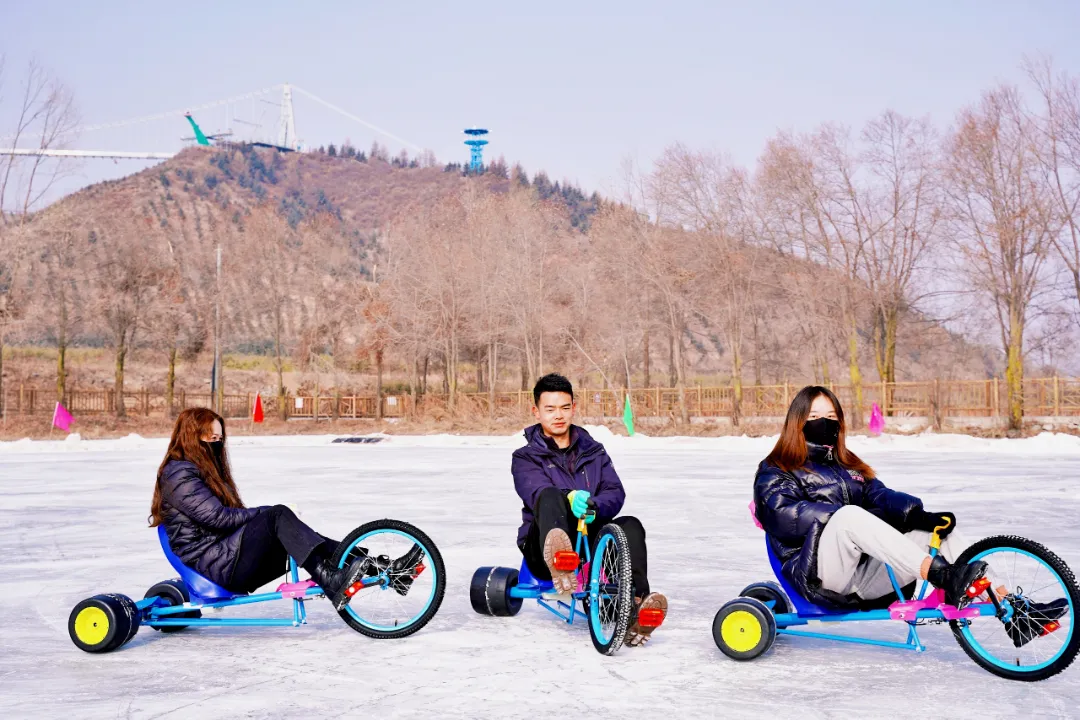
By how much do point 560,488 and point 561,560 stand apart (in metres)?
0.49

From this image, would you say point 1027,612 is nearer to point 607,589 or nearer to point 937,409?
point 607,589

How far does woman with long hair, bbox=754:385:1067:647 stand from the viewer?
4.59 metres

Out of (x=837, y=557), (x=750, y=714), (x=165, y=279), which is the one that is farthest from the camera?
(x=165, y=279)

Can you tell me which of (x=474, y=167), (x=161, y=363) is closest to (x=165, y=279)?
(x=161, y=363)

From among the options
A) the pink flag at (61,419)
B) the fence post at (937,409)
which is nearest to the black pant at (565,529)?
the pink flag at (61,419)

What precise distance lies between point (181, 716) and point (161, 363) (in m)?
80.8

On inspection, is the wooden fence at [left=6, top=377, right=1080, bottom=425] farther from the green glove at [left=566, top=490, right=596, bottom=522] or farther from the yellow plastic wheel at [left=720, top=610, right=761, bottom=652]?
the green glove at [left=566, top=490, right=596, bottom=522]

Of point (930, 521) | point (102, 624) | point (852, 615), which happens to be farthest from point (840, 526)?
point (102, 624)

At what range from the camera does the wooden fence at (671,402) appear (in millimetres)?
36906

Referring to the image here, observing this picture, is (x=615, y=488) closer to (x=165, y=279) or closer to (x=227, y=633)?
(x=227, y=633)

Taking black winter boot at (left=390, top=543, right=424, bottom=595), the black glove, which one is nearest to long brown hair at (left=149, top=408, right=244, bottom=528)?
black winter boot at (left=390, top=543, right=424, bottom=595)

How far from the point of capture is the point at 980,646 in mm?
4891

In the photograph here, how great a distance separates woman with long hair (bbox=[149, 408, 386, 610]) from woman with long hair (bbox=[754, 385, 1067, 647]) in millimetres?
2127

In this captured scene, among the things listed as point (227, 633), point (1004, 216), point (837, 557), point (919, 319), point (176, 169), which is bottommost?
point (227, 633)
